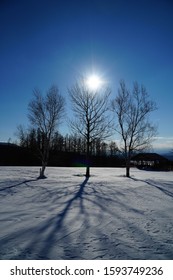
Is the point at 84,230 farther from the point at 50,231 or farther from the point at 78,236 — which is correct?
the point at 50,231

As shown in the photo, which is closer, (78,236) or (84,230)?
(78,236)

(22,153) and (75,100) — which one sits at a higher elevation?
(75,100)

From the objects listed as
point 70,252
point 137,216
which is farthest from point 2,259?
point 137,216

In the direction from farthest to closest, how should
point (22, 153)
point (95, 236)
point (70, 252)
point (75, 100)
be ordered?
point (22, 153) → point (75, 100) → point (95, 236) → point (70, 252)

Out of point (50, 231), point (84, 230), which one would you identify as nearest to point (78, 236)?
point (84, 230)

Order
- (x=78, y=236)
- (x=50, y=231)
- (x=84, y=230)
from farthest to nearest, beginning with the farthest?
(x=84, y=230) < (x=50, y=231) < (x=78, y=236)

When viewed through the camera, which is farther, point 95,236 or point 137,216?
point 137,216
